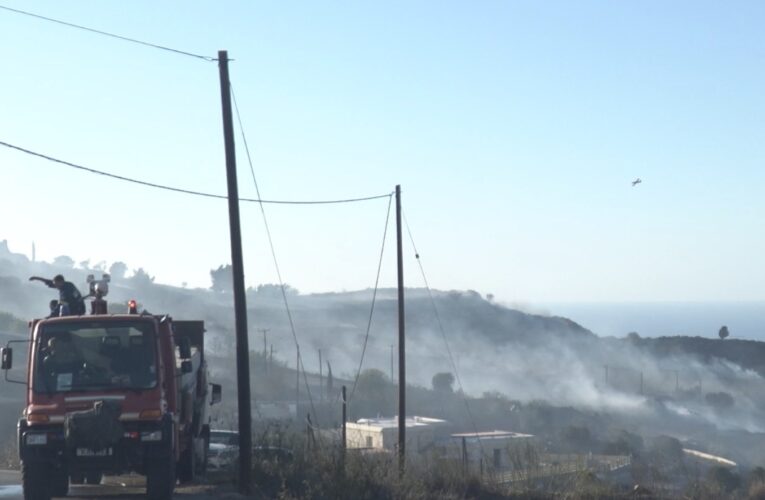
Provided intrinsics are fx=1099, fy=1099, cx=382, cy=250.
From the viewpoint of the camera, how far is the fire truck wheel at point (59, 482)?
1488 cm

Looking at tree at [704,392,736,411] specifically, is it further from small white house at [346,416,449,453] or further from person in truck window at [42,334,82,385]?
person in truck window at [42,334,82,385]

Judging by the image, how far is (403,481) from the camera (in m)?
18.3

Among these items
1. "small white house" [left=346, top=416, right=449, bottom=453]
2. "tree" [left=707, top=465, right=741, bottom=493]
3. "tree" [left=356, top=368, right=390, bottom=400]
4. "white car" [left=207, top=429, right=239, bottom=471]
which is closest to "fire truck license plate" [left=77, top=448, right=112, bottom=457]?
"white car" [left=207, top=429, right=239, bottom=471]

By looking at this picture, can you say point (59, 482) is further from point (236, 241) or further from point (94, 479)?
point (236, 241)

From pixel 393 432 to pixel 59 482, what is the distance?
2639 cm

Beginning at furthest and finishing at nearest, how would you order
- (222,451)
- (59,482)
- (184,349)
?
1. (222,451)
2. (184,349)
3. (59,482)

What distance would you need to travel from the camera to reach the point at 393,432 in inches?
1608

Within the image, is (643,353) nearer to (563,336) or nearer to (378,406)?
(563,336)

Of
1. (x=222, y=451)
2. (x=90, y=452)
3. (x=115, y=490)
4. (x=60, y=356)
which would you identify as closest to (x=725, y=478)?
(x=222, y=451)

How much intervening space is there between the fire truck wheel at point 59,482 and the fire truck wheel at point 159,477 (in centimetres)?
114

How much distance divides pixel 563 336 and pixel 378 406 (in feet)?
152

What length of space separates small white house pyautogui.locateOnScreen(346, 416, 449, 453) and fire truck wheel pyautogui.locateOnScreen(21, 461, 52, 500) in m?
20.6

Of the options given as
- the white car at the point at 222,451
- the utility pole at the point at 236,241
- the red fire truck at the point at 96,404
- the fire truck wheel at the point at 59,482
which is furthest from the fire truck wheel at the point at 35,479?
the white car at the point at 222,451

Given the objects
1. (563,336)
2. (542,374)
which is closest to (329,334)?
(542,374)
